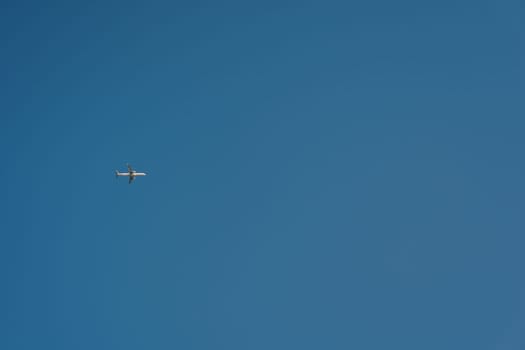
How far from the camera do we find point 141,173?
14050cm
